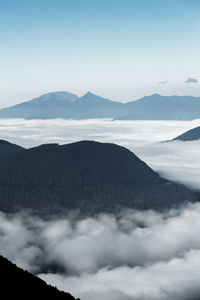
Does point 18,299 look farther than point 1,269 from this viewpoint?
No

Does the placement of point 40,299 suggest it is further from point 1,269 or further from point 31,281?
point 1,269

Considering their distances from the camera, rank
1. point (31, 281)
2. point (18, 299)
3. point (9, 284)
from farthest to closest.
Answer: point (31, 281)
point (9, 284)
point (18, 299)

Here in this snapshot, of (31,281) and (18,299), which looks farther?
(31,281)

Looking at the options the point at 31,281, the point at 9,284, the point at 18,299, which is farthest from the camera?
the point at 31,281

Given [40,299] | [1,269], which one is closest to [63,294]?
[40,299]

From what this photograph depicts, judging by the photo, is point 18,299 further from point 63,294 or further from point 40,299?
point 63,294

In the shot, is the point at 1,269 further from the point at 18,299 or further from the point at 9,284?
the point at 18,299
